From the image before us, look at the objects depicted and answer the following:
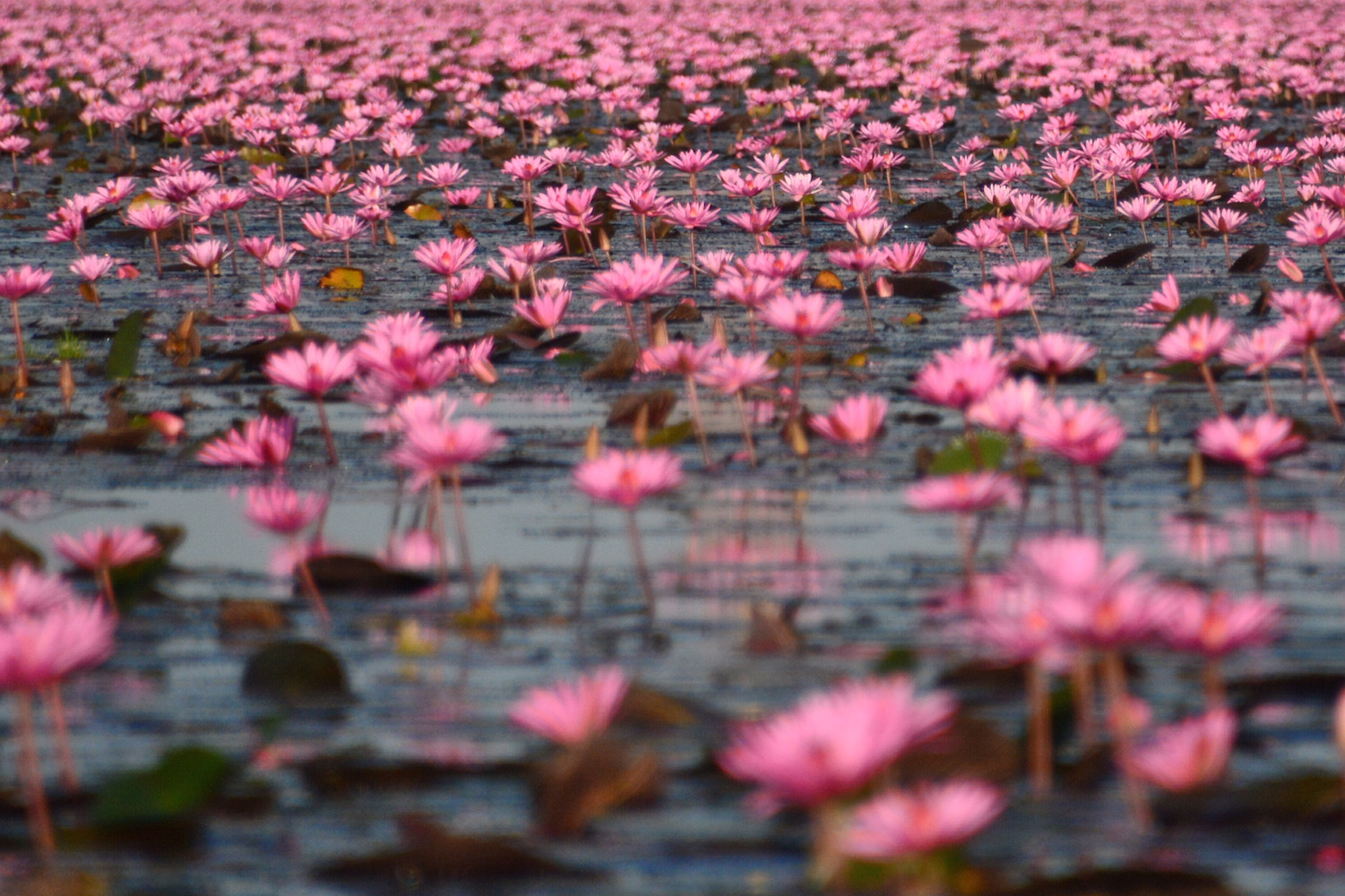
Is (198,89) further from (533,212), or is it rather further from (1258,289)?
(1258,289)

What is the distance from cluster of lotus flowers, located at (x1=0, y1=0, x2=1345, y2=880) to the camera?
192cm

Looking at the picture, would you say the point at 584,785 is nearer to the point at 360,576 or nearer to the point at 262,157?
the point at 360,576

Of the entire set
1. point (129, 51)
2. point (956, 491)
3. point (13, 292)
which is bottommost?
point (129, 51)

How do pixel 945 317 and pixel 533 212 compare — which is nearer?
pixel 945 317

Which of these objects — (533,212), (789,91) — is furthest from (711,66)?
(533,212)

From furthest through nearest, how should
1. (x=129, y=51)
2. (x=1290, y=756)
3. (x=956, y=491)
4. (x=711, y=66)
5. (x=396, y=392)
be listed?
(x=129, y=51) < (x=711, y=66) < (x=396, y=392) < (x=956, y=491) < (x=1290, y=756)

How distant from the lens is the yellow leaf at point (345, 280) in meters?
6.58

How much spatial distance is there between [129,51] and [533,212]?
39.6ft

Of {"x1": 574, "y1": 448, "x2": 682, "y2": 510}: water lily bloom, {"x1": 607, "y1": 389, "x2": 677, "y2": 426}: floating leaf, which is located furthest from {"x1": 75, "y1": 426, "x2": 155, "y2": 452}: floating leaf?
{"x1": 574, "y1": 448, "x2": 682, "y2": 510}: water lily bloom

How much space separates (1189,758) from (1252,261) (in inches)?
194

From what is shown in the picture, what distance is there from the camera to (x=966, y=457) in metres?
3.51

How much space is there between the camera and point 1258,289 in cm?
611

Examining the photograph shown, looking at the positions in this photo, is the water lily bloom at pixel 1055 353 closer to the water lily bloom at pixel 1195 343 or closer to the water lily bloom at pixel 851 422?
the water lily bloom at pixel 1195 343

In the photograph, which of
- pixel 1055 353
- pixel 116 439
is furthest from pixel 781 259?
pixel 116 439
